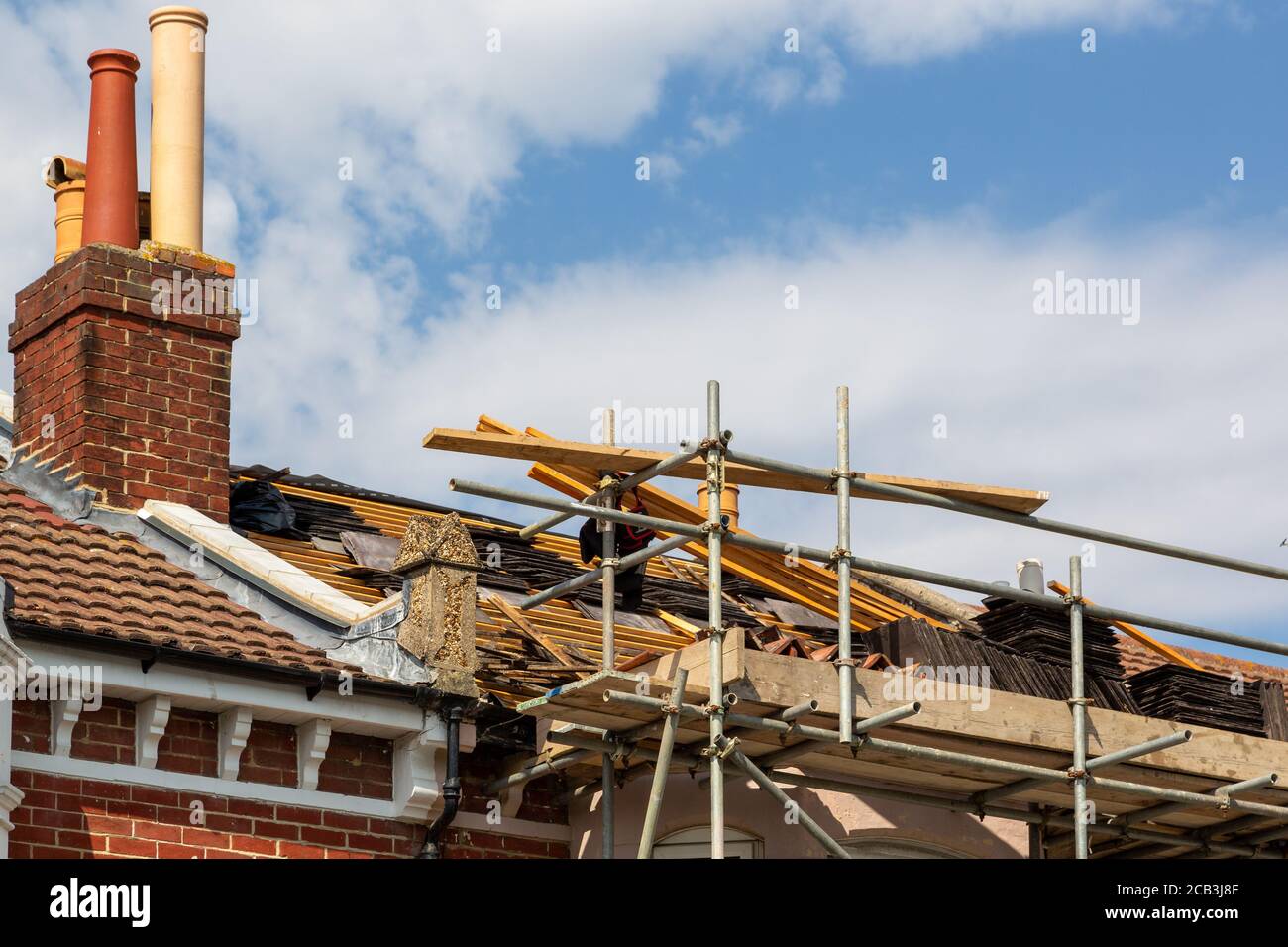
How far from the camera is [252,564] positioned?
62.4 feet

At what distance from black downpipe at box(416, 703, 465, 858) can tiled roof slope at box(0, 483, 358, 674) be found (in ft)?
2.89

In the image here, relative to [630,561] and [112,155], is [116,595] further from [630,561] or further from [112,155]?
[112,155]

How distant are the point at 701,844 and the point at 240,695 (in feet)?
11.8

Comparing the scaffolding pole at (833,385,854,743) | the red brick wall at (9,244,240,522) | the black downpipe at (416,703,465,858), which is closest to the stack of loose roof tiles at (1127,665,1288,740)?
the scaffolding pole at (833,385,854,743)

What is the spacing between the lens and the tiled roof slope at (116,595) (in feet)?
56.2

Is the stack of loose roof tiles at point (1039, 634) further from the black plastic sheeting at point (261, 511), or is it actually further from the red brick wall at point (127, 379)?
the red brick wall at point (127, 379)

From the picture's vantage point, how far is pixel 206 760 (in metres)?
17.2

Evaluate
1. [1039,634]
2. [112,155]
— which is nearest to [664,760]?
[1039,634]

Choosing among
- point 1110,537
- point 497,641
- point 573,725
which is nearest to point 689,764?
point 573,725

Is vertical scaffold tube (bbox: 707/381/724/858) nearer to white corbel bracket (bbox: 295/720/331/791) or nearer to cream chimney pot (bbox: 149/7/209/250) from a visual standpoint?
white corbel bracket (bbox: 295/720/331/791)

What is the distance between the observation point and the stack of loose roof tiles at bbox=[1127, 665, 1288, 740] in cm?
1977

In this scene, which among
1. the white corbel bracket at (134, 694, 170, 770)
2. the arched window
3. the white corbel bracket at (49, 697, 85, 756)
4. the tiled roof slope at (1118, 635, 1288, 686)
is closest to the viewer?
the white corbel bracket at (49, 697, 85, 756)

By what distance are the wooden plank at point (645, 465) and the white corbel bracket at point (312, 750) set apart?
2109mm

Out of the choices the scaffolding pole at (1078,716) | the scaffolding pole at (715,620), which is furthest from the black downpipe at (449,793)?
the scaffolding pole at (1078,716)
